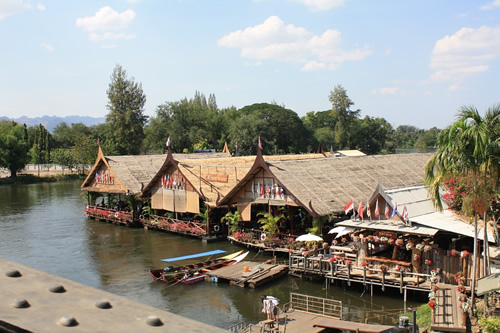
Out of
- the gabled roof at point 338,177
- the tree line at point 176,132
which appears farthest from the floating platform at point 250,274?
the tree line at point 176,132

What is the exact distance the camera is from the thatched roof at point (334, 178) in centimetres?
2542

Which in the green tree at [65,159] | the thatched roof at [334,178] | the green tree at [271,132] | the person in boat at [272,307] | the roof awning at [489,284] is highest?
the green tree at [271,132]

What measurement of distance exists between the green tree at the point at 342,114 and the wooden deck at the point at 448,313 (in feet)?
251

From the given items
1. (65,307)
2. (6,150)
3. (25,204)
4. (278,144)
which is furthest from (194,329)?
(278,144)

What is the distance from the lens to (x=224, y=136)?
85.4 meters

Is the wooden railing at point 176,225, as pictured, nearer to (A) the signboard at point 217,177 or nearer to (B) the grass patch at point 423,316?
(A) the signboard at point 217,177

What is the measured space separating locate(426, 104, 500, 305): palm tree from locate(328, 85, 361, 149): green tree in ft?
253

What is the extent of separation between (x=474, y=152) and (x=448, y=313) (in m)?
4.87

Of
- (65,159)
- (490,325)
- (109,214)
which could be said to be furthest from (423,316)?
(65,159)

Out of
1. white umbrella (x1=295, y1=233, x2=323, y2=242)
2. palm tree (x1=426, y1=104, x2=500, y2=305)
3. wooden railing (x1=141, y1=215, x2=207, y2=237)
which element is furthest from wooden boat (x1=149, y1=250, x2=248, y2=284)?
palm tree (x1=426, y1=104, x2=500, y2=305)

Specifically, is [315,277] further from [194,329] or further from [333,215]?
[194,329]

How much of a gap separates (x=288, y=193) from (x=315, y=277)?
16.7 ft

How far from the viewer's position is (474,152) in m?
14.6

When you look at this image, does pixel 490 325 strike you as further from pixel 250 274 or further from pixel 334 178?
pixel 334 178
